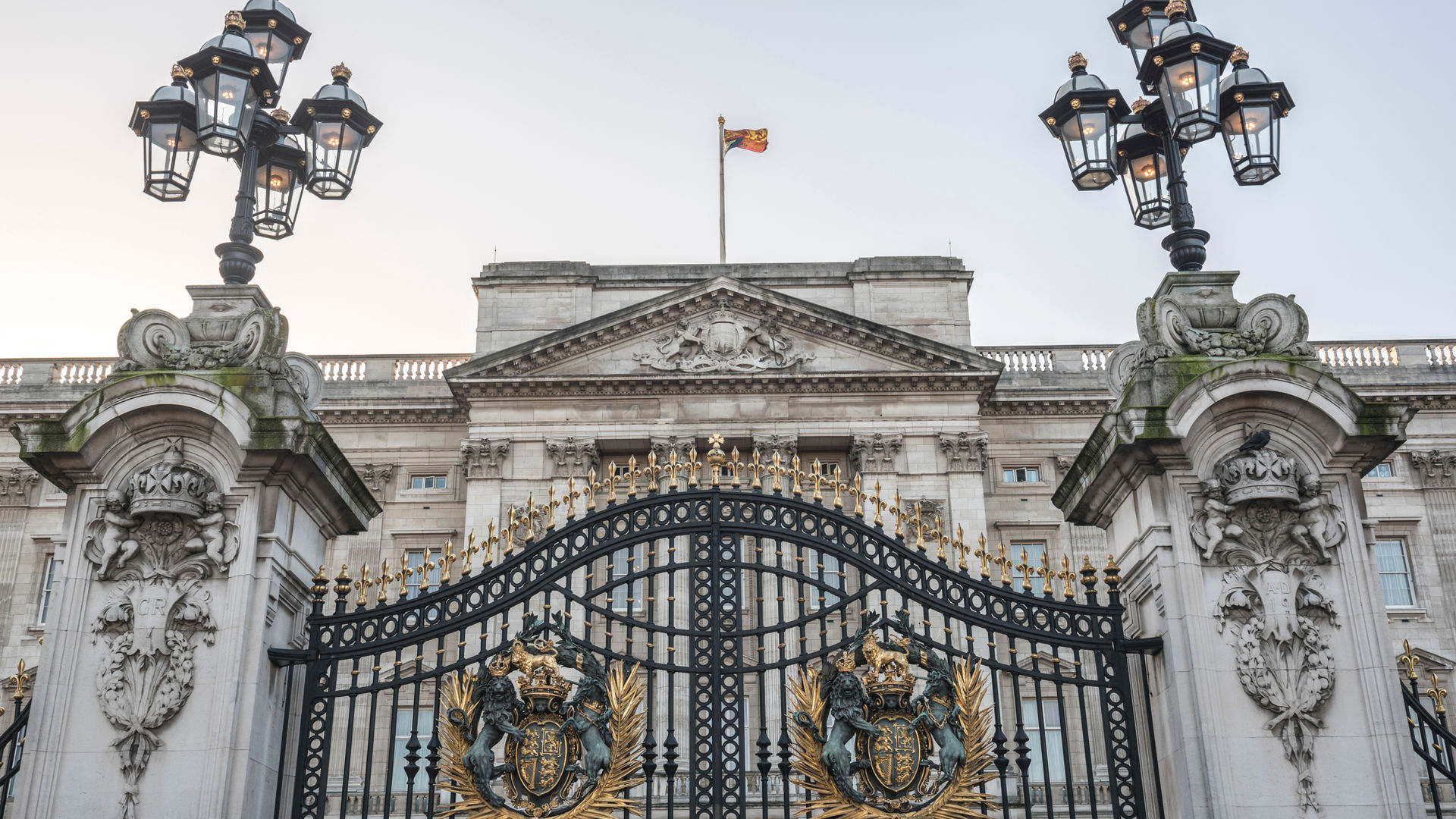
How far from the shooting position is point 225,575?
29.1ft

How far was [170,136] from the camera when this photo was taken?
966cm

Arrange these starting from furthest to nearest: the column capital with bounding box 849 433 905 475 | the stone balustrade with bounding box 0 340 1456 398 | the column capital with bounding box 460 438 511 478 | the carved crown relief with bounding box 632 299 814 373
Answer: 1. the stone balustrade with bounding box 0 340 1456 398
2. the carved crown relief with bounding box 632 299 814 373
3. the column capital with bounding box 460 438 511 478
4. the column capital with bounding box 849 433 905 475

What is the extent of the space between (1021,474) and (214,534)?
31.3m

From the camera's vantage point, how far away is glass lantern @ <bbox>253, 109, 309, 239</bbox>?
1028 centimetres

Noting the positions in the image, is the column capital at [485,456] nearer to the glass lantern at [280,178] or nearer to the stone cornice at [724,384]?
the stone cornice at [724,384]

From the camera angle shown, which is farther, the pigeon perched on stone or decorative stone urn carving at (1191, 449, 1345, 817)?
the pigeon perched on stone

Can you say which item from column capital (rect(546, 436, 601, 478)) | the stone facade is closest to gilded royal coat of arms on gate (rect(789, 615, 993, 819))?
the stone facade

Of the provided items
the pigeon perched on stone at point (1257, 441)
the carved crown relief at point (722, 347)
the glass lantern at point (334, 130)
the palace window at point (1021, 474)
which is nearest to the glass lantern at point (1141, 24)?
the pigeon perched on stone at point (1257, 441)

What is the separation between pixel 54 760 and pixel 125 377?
8.34 feet

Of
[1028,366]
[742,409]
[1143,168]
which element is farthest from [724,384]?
[1143,168]

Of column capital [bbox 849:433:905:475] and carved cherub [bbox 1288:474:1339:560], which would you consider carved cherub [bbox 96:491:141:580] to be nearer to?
carved cherub [bbox 1288:474:1339:560]

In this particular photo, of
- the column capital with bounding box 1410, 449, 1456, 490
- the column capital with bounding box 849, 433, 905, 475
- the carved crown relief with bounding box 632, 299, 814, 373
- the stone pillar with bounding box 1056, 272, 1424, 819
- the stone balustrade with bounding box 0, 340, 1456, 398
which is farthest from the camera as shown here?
the stone balustrade with bounding box 0, 340, 1456, 398

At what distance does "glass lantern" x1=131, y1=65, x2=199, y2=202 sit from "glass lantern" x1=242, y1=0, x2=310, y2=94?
718 mm

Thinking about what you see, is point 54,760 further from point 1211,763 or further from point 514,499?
point 514,499
